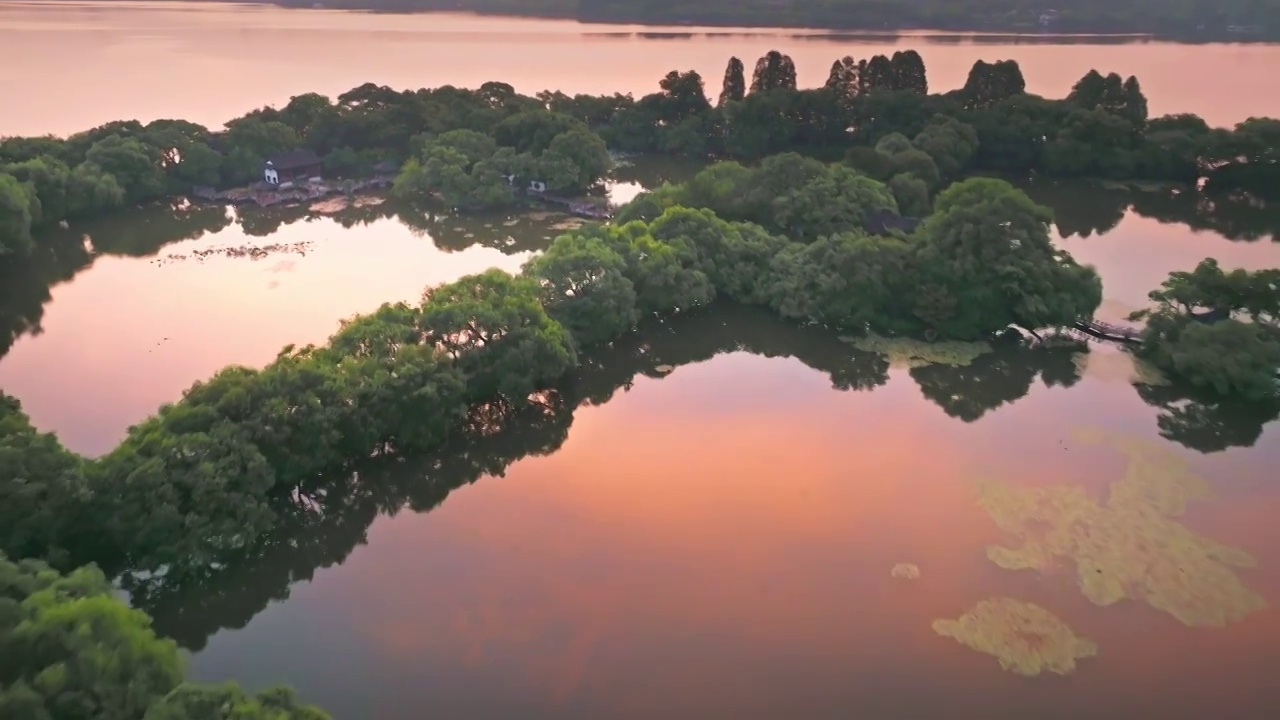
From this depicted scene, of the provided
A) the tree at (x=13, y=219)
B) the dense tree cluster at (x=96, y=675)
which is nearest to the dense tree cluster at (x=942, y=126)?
the tree at (x=13, y=219)

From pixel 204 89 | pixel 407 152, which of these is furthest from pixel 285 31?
pixel 407 152

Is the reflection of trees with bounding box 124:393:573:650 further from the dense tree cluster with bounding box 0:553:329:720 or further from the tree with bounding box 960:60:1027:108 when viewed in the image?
the tree with bounding box 960:60:1027:108

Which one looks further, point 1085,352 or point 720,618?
point 1085,352

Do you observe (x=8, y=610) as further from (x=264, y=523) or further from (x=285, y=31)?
(x=285, y=31)

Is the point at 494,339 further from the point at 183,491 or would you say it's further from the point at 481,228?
the point at 481,228

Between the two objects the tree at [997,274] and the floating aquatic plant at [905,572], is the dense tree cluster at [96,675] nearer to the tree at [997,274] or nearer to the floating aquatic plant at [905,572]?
the floating aquatic plant at [905,572]

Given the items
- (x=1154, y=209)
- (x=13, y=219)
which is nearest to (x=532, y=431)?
(x=13, y=219)

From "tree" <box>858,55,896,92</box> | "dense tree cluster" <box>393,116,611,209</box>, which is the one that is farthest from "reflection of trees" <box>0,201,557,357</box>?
"tree" <box>858,55,896,92</box>
